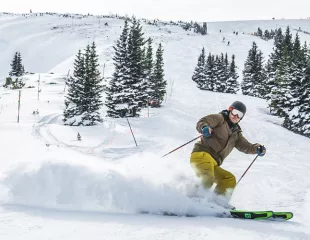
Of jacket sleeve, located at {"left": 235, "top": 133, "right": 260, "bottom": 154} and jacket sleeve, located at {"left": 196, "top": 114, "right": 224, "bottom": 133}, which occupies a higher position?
jacket sleeve, located at {"left": 196, "top": 114, "right": 224, "bottom": 133}

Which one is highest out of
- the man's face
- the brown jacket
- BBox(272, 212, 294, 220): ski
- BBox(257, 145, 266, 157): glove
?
the man's face

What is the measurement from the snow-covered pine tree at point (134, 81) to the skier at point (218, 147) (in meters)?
22.8

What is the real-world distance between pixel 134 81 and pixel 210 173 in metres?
24.8

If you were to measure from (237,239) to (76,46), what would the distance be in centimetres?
10671

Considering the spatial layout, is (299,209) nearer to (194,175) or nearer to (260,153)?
(260,153)

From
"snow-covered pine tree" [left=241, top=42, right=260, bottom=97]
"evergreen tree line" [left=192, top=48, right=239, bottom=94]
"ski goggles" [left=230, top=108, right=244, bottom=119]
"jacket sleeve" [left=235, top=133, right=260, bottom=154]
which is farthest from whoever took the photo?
"evergreen tree line" [left=192, top=48, right=239, bottom=94]

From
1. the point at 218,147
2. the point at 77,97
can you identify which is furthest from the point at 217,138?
the point at 77,97

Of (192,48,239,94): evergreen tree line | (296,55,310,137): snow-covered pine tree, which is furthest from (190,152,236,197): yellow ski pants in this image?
(192,48,239,94): evergreen tree line

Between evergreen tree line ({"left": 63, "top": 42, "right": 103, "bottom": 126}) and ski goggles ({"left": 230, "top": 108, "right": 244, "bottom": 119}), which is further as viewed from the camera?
evergreen tree line ({"left": 63, "top": 42, "right": 103, "bottom": 126})

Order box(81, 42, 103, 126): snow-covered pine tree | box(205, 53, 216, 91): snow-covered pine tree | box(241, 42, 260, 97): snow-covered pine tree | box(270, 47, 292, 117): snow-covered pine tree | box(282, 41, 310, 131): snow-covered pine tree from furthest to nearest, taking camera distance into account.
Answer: box(205, 53, 216, 91): snow-covered pine tree → box(241, 42, 260, 97): snow-covered pine tree → box(270, 47, 292, 117): snow-covered pine tree → box(282, 41, 310, 131): snow-covered pine tree → box(81, 42, 103, 126): snow-covered pine tree

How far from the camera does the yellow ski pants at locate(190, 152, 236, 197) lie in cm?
480

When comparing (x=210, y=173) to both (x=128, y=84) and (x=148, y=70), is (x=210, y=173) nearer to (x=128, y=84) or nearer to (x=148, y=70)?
(x=128, y=84)

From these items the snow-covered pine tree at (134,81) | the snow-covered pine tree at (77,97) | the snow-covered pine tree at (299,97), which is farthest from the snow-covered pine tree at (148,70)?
the snow-covered pine tree at (299,97)

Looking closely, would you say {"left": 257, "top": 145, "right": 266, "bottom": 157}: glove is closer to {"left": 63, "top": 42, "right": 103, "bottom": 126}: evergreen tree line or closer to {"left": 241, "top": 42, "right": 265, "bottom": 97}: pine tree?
{"left": 63, "top": 42, "right": 103, "bottom": 126}: evergreen tree line
